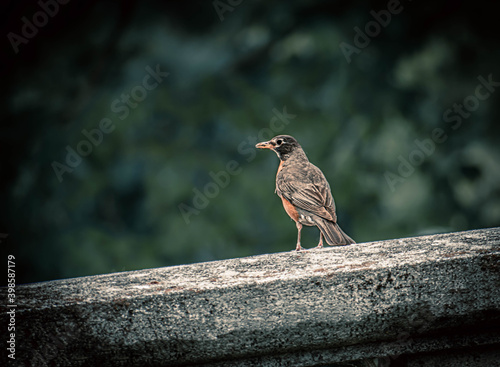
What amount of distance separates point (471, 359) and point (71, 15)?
4753 mm

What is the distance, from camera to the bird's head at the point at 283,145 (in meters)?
4.26

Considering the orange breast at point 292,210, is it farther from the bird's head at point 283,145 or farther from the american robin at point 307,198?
the bird's head at point 283,145

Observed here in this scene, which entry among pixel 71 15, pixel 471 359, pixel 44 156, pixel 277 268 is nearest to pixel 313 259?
pixel 277 268

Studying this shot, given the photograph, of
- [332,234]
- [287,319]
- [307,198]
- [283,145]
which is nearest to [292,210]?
[307,198]

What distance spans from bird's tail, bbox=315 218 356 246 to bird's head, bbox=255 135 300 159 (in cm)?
100

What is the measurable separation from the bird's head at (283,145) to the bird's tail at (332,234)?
1.00 m

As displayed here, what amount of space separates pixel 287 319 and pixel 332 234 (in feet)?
6.42

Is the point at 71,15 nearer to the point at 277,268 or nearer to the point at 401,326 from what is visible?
the point at 277,268

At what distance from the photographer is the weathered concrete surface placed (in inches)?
55.0

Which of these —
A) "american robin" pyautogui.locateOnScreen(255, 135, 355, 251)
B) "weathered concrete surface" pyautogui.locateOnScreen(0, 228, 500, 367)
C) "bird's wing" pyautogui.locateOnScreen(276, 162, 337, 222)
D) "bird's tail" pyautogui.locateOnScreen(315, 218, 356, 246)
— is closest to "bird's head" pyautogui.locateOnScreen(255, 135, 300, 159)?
"american robin" pyautogui.locateOnScreen(255, 135, 355, 251)

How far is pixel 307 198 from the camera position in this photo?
3584mm

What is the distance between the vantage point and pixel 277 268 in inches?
63.9

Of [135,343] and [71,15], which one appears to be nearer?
[135,343]

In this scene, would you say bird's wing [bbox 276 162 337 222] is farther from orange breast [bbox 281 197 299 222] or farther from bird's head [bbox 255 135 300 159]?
bird's head [bbox 255 135 300 159]
